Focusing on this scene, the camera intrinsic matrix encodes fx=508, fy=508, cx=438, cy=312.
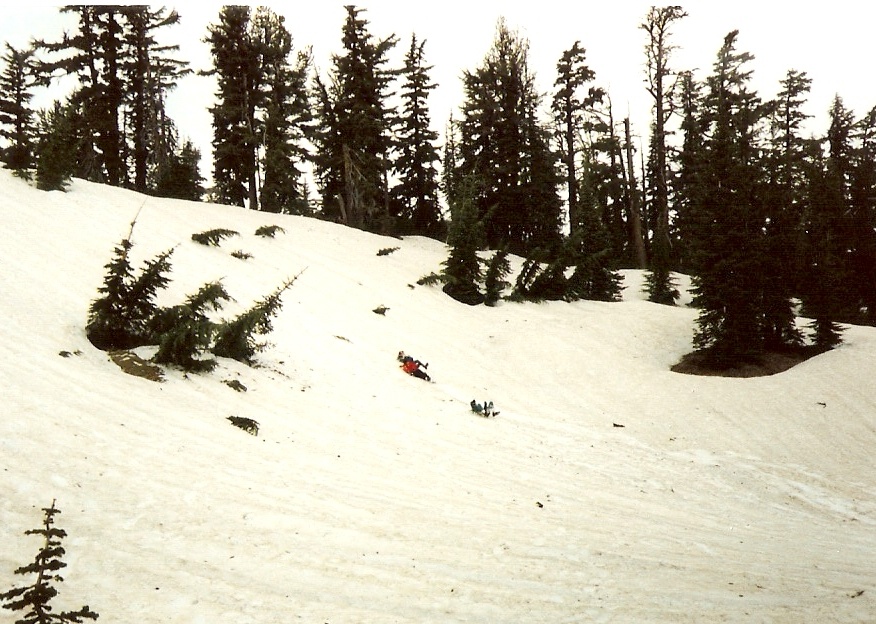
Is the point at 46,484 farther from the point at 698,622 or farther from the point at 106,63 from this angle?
the point at 106,63

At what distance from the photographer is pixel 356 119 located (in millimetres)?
29000

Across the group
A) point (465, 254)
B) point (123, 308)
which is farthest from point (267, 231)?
point (123, 308)

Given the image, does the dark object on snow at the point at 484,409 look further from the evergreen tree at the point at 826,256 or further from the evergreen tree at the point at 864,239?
the evergreen tree at the point at 864,239

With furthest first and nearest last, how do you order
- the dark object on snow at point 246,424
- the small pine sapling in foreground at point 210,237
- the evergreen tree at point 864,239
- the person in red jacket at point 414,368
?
the evergreen tree at point 864,239
the small pine sapling in foreground at point 210,237
the person in red jacket at point 414,368
the dark object on snow at point 246,424

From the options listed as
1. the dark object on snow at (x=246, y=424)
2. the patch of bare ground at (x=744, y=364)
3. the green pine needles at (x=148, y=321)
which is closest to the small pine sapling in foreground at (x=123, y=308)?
the green pine needles at (x=148, y=321)

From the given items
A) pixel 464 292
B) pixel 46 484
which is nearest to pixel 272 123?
pixel 464 292

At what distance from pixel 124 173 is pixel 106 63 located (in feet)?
24.7

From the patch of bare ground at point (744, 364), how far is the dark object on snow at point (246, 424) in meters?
13.2

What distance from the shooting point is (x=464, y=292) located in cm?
2059

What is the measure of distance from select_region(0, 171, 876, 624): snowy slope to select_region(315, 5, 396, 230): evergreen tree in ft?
47.1

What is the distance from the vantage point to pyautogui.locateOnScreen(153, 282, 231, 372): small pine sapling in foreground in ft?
27.5

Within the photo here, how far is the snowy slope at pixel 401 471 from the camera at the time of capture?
155 inches

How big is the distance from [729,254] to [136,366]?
54.1ft

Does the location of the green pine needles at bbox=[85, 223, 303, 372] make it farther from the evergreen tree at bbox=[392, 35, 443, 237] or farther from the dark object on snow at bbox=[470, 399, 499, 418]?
the evergreen tree at bbox=[392, 35, 443, 237]
